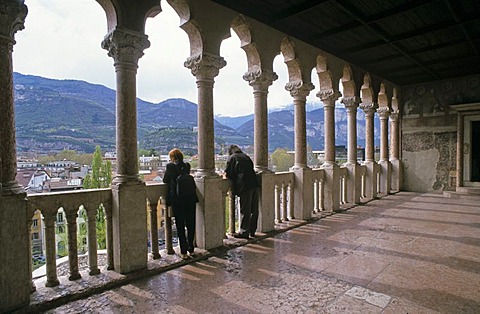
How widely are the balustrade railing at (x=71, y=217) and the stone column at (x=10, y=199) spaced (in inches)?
10.1

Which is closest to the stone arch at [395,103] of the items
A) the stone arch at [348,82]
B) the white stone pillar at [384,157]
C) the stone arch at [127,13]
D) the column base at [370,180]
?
the white stone pillar at [384,157]

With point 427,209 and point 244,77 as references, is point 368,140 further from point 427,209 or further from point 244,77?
point 244,77

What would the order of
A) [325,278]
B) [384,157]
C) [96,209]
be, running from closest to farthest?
[325,278], [96,209], [384,157]

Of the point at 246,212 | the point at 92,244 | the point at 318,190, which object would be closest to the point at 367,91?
the point at 318,190

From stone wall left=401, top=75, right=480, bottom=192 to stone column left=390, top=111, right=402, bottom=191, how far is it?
39 centimetres

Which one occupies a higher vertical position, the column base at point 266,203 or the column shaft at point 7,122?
the column shaft at point 7,122

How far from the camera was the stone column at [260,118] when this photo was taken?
6.21 m

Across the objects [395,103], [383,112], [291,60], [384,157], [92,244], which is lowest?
[92,244]

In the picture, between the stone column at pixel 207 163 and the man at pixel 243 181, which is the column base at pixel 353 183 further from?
the stone column at pixel 207 163

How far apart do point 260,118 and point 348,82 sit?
173 inches

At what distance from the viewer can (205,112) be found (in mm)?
5168

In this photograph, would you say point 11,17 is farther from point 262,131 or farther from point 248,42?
point 262,131

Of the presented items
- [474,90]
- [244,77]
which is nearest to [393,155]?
[474,90]

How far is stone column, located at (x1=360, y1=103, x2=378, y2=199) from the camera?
10.3 m
